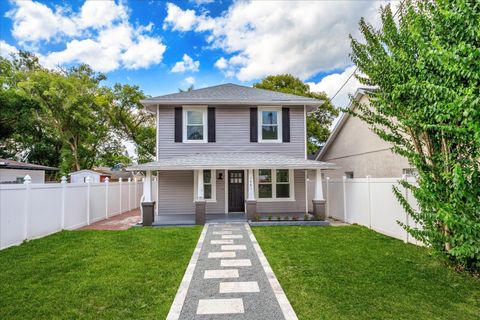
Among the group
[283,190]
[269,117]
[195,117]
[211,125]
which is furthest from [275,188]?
[195,117]

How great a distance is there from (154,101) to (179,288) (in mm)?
8985

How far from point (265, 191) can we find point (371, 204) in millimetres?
4595

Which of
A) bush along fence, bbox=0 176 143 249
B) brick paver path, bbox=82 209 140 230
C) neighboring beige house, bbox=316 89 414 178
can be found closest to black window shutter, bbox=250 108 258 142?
neighboring beige house, bbox=316 89 414 178

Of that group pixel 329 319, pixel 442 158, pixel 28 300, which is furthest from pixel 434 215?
pixel 28 300

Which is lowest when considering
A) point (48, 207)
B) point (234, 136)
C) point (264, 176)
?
point (48, 207)

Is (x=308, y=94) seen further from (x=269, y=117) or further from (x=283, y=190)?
(x=283, y=190)

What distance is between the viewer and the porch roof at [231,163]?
9.94 m

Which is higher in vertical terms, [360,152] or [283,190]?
[360,152]

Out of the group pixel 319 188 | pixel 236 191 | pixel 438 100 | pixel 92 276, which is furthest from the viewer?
pixel 236 191

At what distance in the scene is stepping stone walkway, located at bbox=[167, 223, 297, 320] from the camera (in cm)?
334

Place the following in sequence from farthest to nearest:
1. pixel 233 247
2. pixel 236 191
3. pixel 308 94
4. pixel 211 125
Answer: pixel 308 94
pixel 236 191
pixel 211 125
pixel 233 247

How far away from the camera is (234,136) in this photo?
39.7 ft

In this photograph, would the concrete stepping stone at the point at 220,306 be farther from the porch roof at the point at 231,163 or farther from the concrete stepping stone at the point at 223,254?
the porch roof at the point at 231,163

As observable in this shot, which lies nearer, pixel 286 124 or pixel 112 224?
pixel 112 224
